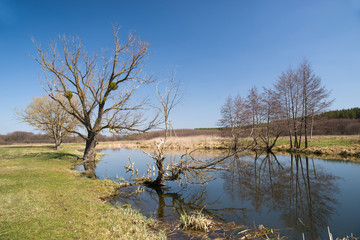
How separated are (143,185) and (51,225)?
612 cm

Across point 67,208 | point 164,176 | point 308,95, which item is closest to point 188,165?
point 164,176

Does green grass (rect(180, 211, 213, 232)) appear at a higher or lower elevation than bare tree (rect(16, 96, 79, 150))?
lower

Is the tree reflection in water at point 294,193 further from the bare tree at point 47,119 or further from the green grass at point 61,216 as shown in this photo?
the bare tree at point 47,119

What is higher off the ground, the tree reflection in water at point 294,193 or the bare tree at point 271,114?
the bare tree at point 271,114

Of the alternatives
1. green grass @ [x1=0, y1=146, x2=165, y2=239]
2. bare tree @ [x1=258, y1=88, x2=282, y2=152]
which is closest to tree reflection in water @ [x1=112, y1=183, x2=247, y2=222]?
green grass @ [x1=0, y1=146, x2=165, y2=239]

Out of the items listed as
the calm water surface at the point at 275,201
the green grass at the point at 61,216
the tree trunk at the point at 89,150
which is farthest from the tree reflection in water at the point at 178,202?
the tree trunk at the point at 89,150

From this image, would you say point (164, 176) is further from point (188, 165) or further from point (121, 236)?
point (121, 236)

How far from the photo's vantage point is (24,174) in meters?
9.93

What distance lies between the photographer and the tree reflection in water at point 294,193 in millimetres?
6145

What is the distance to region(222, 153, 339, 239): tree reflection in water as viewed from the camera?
20.2ft

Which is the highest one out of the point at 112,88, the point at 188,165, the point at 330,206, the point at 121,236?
the point at 112,88

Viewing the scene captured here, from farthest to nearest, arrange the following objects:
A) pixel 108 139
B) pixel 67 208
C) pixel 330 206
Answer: pixel 108 139 → pixel 330 206 → pixel 67 208

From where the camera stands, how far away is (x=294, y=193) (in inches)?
349

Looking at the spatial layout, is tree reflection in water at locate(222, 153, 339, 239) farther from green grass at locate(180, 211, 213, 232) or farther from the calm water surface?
green grass at locate(180, 211, 213, 232)
